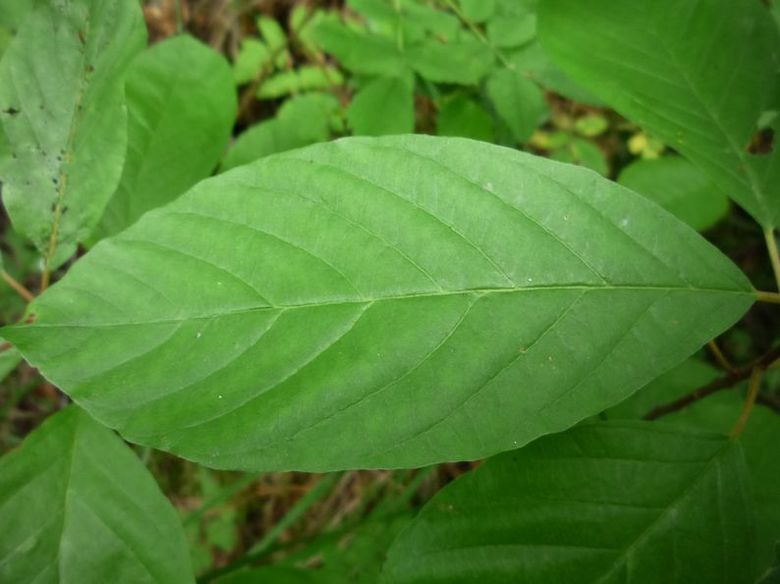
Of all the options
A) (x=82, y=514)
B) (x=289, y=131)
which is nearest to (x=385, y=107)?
(x=289, y=131)

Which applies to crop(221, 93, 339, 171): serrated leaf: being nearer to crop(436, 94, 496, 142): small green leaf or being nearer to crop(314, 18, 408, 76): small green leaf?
crop(314, 18, 408, 76): small green leaf

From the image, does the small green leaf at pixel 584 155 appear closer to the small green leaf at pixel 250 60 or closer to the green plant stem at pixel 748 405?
the green plant stem at pixel 748 405

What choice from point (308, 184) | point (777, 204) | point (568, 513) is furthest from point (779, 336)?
point (308, 184)

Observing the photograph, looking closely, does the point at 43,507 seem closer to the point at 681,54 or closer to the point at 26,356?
the point at 26,356

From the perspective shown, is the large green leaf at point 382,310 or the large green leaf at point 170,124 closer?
the large green leaf at point 382,310

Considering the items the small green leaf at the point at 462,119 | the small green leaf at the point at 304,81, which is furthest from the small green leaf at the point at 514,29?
the small green leaf at the point at 304,81

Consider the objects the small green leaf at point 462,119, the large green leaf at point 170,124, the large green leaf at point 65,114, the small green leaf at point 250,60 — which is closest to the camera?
the large green leaf at point 65,114
